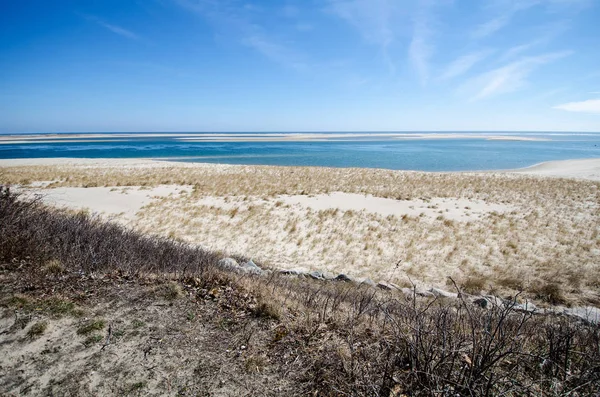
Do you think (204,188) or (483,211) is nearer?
(483,211)

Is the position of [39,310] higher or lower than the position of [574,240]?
higher

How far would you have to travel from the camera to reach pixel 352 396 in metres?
2.59

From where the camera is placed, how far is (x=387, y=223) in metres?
14.6

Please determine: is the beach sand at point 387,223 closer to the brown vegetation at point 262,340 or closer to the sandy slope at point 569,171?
the brown vegetation at point 262,340

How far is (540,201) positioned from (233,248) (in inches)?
766

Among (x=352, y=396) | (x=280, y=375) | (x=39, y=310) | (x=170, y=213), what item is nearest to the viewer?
(x=352, y=396)

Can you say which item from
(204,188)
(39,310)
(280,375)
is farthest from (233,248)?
(204,188)

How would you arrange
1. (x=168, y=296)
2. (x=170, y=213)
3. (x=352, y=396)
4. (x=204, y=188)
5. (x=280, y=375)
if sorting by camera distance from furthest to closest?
(x=204, y=188) < (x=170, y=213) < (x=168, y=296) < (x=280, y=375) < (x=352, y=396)

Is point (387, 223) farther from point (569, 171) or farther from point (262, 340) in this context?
point (569, 171)

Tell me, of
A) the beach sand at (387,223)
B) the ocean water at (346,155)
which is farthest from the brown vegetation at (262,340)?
the ocean water at (346,155)

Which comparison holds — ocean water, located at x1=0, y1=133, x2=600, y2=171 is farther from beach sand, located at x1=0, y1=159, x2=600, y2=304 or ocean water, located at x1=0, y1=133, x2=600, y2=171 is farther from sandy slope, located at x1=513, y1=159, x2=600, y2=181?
beach sand, located at x1=0, y1=159, x2=600, y2=304

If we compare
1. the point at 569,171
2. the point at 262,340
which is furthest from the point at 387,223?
the point at 569,171

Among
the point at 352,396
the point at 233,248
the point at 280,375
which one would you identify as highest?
the point at 352,396

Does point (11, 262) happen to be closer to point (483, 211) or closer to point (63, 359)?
point (63, 359)
